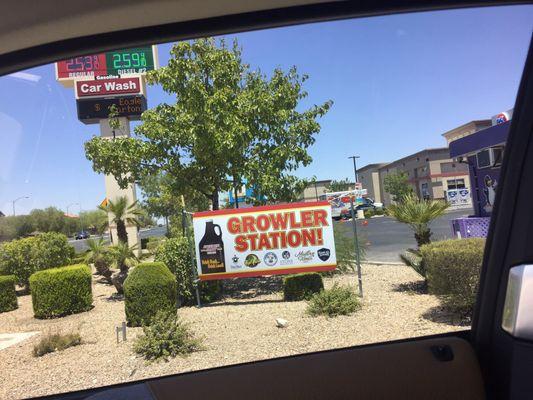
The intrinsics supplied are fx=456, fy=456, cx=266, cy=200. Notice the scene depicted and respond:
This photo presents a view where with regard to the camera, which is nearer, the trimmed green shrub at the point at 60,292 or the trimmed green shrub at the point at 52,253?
the trimmed green shrub at the point at 60,292

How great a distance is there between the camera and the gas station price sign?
6.88 ft

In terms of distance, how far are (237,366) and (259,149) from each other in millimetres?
6911

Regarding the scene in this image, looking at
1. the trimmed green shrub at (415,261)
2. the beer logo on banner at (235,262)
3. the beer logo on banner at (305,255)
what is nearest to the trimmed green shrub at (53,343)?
the beer logo on banner at (235,262)

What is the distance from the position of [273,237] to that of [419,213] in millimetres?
2401

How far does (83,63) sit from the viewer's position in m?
2.19

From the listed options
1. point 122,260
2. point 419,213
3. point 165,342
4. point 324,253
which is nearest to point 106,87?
point 165,342

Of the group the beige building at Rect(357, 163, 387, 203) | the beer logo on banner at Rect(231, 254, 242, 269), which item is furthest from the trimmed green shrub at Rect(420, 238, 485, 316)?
the beer logo on banner at Rect(231, 254, 242, 269)

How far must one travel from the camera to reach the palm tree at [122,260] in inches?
410

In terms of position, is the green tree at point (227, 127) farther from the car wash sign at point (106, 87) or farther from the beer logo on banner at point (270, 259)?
the car wash sign at point (106, 87)

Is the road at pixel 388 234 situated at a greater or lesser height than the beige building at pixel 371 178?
lesser

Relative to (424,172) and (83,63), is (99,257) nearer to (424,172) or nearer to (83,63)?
(424,172)

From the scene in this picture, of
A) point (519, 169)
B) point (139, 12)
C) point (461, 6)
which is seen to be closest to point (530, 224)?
point (519, 169)

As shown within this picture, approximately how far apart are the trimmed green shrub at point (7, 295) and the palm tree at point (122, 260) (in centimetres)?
210

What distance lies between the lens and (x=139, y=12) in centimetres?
180
